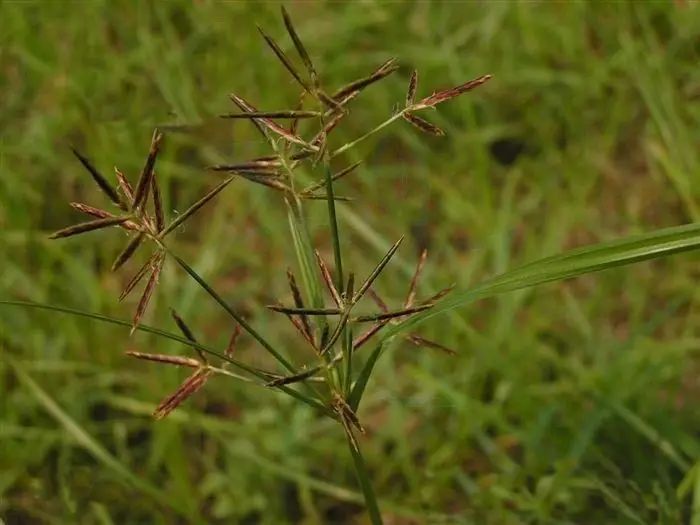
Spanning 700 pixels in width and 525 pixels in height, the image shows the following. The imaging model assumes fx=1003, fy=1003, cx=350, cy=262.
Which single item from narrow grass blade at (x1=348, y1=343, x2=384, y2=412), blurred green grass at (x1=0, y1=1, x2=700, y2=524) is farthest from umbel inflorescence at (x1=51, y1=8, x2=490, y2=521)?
blurred green grass at (x1=0, y1=1, x2=700, y2=524)

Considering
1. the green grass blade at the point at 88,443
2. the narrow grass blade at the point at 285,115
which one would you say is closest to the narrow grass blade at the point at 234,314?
the narrow grass blade at the point at 285,115

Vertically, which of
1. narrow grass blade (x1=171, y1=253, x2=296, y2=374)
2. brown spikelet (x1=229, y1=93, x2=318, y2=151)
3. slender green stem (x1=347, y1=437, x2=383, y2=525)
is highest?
brown spikelet (x1=229, y1=93, x2=318, y2=151)

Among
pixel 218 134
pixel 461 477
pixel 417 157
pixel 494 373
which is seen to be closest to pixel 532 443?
pixel 461 477

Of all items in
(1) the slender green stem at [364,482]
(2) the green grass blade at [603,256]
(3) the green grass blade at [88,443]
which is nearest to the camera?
(2) the green grass blade at [603,256]

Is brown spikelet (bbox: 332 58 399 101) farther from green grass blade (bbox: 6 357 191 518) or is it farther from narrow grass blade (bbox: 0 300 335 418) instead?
green grass blade (bbox: 6 357 191 518)

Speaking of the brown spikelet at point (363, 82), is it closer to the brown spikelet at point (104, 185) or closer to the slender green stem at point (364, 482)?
the brown spikelet at point (104, 185)

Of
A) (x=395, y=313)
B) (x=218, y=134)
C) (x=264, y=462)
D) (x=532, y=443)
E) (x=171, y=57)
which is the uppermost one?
(x=171, y=57)

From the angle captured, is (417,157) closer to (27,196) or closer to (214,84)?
(214,84)

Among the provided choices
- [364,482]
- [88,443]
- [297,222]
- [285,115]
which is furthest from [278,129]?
[88,443]
